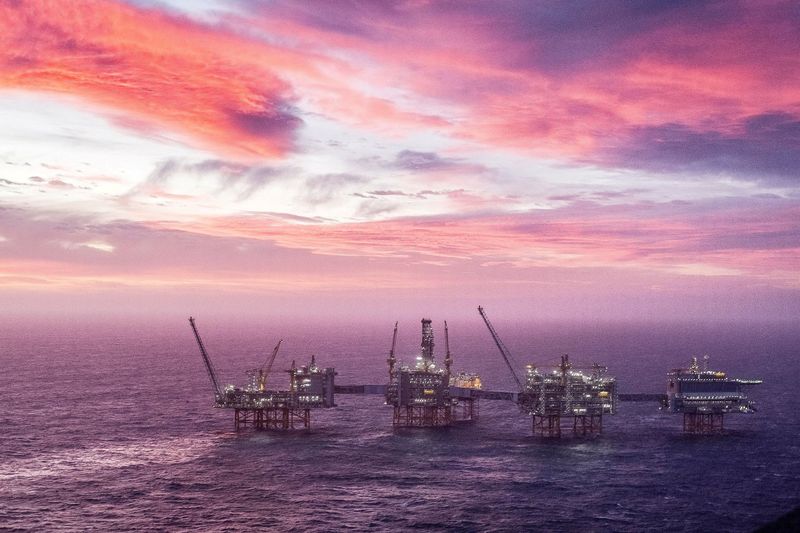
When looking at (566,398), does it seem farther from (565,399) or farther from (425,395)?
(425,395)

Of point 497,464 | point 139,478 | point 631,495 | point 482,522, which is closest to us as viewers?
point 482,522

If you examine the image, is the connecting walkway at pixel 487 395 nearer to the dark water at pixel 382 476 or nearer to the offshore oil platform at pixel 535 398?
the offshore oil platform at pixel 535 398

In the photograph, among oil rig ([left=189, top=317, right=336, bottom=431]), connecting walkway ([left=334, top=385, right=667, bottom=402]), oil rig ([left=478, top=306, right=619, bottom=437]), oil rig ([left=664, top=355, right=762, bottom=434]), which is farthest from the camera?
connecting walkway ([left=334, top=385, right=667, bottom=402])

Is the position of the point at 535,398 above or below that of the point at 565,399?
above

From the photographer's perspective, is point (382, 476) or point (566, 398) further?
point (566, 398)

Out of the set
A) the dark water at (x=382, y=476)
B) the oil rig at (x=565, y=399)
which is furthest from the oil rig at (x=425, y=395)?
the oil rig at (x=565, y=399)

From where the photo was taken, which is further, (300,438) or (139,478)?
(300,438)

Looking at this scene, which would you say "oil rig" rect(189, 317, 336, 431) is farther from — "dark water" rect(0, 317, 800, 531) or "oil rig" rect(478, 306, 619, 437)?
"oil rig" rect(478, 306, 619, 437)

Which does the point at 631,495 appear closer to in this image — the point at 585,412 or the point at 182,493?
the point at 585,412

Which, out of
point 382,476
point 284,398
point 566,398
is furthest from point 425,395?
point 382,476

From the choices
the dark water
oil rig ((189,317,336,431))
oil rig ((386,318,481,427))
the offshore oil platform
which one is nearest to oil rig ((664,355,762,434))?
the offshore oil platform

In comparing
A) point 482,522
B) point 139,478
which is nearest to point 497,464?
point 482,522
